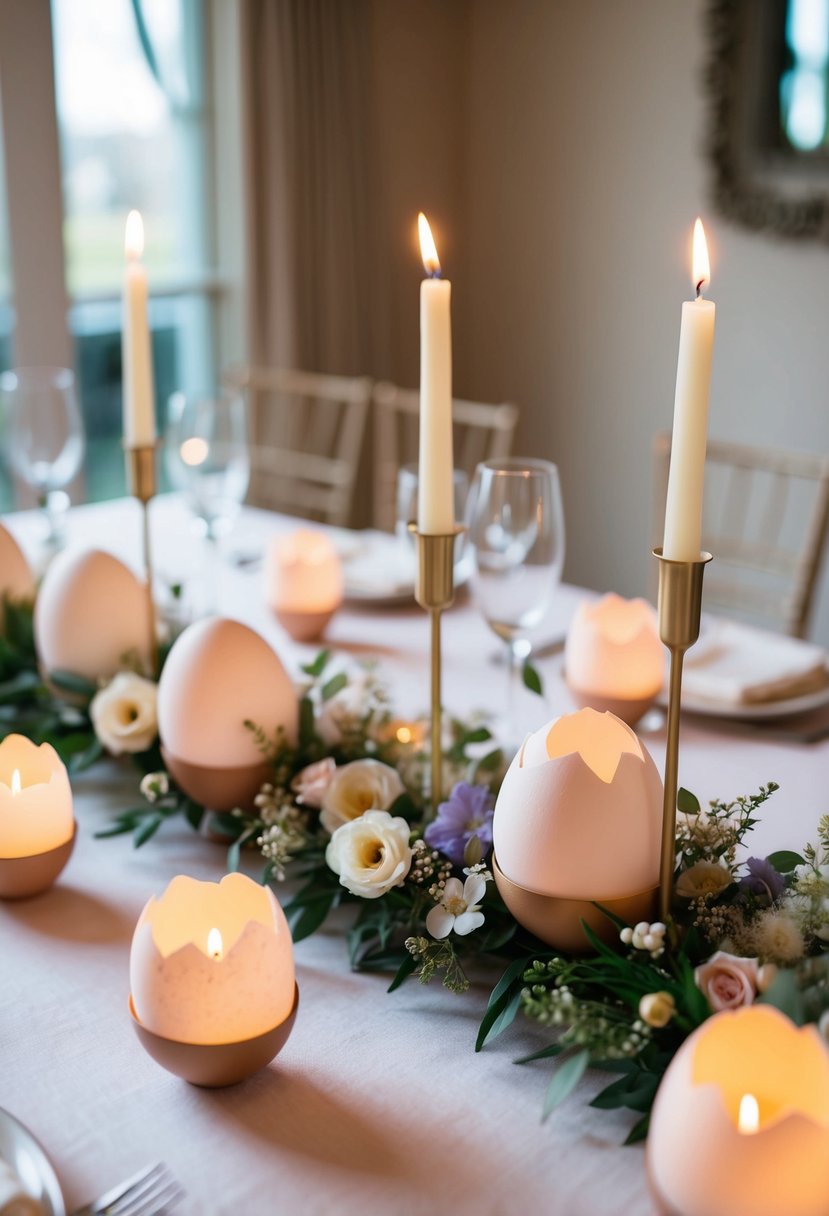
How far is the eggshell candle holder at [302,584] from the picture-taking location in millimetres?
1489

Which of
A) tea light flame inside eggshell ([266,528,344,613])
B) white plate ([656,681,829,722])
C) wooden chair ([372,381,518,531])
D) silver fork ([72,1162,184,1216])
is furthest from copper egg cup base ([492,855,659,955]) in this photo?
wooden chair ([372,381,518,531])

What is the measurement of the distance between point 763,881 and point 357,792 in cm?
32

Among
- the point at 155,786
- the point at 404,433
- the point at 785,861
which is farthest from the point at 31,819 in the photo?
the point at 404,433

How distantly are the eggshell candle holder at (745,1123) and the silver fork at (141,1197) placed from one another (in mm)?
258

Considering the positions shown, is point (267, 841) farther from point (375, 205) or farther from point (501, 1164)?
point (375, 205)

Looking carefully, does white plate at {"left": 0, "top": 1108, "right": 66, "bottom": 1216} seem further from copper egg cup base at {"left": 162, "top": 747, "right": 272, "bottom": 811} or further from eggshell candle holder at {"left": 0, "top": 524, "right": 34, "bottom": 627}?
eggshell candle holder at {"left": 0, "top": 524, "right": 34, "bottom": 627}

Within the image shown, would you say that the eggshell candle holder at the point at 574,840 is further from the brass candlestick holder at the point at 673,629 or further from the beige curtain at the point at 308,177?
the beige curtain at the point at 308,177

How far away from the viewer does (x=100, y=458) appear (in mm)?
3414

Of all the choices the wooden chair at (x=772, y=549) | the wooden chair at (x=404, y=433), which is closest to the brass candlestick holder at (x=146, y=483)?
the wooden chair at (x=772, y=549)

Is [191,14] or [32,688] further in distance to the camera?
[191,14]

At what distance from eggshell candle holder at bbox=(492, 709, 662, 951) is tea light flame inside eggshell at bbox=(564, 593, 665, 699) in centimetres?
39

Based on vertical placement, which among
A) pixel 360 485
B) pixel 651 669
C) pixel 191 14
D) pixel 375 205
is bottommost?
pixel 360 485

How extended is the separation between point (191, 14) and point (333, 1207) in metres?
3.18

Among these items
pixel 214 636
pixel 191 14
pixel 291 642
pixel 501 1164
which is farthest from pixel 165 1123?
pixel 191 14
